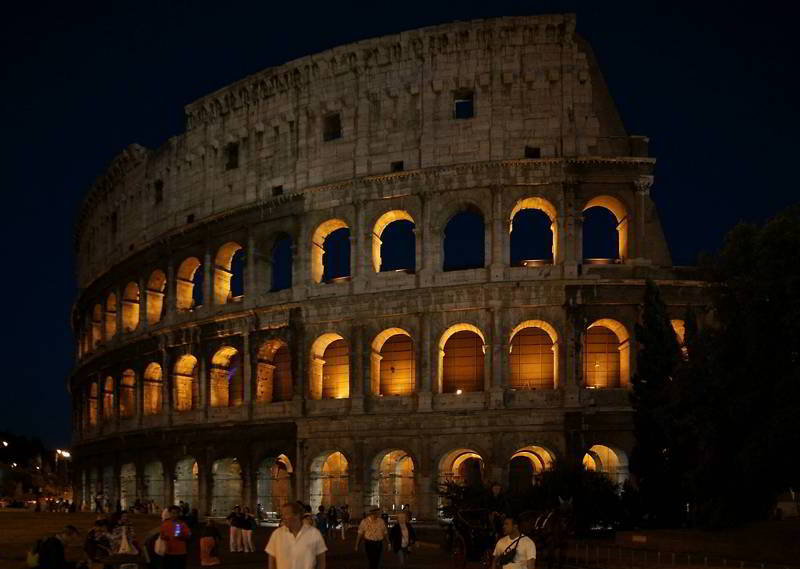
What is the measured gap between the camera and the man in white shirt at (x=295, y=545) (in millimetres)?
8148

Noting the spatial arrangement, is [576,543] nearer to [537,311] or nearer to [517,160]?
[537,311]

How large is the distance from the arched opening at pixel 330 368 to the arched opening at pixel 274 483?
9.23ft

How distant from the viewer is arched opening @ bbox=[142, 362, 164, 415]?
40594mm

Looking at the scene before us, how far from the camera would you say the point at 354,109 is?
34750mm

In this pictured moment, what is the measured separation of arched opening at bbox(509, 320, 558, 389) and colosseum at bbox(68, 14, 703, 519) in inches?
2.6

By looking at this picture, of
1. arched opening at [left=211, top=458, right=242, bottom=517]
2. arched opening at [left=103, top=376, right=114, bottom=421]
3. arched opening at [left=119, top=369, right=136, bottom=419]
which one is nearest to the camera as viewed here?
arched opening at [left=211, top=458, right=242, bottom=517]

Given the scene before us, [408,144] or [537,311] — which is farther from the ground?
[408,144]

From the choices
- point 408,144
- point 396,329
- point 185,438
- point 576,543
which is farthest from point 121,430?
point 576,543

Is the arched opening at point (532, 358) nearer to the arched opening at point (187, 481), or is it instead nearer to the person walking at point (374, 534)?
the arched opening at point (187, 481)

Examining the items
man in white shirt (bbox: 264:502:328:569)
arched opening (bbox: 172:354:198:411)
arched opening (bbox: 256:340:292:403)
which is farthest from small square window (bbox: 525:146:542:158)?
man in white shirt (bbox: 264:502:328:569)

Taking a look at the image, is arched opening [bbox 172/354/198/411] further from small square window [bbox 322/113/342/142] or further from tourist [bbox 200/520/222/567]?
tourist [bbox 200/520/222/567]

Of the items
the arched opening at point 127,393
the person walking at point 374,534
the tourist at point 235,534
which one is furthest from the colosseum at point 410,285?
the person walking at point 374,534

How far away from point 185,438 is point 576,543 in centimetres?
1971

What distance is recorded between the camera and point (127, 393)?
42938 millimetres
